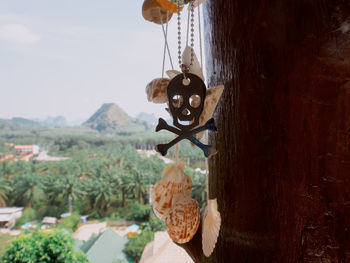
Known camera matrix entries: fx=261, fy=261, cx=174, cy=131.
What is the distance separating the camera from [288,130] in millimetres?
211

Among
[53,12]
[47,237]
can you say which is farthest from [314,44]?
[53,12]

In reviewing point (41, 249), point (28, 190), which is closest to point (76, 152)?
point (28, 190)

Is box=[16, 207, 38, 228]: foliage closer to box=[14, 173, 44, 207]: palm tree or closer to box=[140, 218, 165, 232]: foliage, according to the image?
box=[14, 173, 44, 207]: palm tree

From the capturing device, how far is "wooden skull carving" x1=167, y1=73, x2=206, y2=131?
9.1 inches

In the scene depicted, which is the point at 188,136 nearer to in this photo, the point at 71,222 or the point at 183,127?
the point at 183,127

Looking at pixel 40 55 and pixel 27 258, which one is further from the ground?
pixel 40 55

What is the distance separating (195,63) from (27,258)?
4114 millimetres

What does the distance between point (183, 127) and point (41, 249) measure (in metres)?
4.19

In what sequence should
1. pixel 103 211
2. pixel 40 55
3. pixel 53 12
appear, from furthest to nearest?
pixel 40 55
pixel 53 12
pixel 103 211

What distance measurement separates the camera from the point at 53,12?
1747cm

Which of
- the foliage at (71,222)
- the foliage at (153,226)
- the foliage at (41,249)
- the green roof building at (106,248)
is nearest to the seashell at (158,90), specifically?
the foliage at (41,249)

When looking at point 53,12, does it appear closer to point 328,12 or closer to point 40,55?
point 40,55

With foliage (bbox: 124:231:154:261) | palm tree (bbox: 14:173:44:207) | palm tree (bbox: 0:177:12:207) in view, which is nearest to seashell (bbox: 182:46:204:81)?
foliage (bbox: 124:231:154:261)

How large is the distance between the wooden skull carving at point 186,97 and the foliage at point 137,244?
8695 millimetres
